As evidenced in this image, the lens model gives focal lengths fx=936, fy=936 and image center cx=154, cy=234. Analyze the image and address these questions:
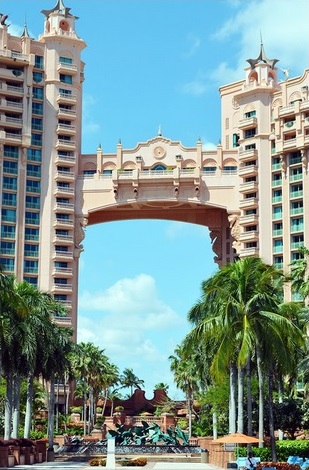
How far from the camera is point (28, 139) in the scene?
121312 mm

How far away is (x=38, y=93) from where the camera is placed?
125 m

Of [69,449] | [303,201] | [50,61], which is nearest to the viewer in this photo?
[69,449]

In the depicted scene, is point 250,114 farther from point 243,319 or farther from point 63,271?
point 243,319

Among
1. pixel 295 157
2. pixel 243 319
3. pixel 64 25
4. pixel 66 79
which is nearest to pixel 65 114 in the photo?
pixel 66 79

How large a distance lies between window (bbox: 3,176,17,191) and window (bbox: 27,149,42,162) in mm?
3828

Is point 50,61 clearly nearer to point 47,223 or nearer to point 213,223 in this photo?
point 47,223

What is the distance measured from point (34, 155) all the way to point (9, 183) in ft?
17.5

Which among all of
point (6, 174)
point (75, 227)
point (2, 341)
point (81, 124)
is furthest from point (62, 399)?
point (2, 341)

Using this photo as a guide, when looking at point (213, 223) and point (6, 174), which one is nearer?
point (6, 174)

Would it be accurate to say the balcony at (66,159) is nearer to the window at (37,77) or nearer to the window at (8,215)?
the window at (8,215)

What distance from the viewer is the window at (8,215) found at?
4724 inches

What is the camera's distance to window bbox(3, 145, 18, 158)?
121688 millimetres

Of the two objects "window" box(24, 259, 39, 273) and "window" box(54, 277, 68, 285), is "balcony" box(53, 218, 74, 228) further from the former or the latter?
"window" box(54, 277, 68, 285)

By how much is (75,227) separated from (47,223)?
3970 mm
